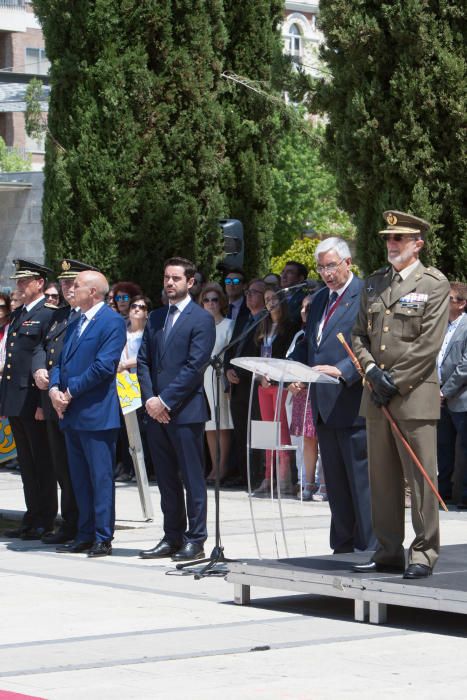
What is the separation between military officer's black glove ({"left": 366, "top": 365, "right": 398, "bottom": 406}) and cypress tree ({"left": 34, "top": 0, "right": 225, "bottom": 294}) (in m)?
10.7

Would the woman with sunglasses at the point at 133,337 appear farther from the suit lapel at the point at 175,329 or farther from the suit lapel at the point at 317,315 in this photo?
the suit lapel at the point at 317,315

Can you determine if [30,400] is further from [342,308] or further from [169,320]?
[342,308]

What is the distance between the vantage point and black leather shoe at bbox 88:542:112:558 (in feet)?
35.7

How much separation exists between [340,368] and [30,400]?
3.60 m

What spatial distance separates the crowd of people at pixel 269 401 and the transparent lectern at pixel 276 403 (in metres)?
0.02

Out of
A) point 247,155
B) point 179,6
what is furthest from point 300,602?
point 247,155

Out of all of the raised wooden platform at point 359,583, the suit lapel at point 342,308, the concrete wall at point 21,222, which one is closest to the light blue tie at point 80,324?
the suit lapel at point 342,308

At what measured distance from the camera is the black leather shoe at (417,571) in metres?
8.03

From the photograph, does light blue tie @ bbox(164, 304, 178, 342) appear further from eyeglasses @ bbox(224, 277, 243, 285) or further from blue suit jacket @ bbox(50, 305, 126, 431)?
eyeglasses @ bbox(224, 277, 243, 285)

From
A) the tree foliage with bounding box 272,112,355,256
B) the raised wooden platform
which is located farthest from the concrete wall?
the tree foliage with bounding box 272,112,355,256

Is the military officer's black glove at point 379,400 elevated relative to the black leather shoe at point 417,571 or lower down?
elevated

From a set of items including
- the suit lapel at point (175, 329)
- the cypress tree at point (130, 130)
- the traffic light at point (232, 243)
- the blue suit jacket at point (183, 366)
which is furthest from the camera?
the traffic light at point (232, 243)

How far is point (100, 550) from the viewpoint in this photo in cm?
1089

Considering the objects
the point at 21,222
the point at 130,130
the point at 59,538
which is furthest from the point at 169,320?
the point at 21,222
